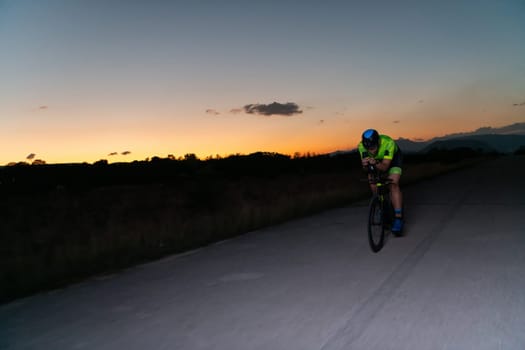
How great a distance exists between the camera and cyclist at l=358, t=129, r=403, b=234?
7.30 metres

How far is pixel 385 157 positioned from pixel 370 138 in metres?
0.57

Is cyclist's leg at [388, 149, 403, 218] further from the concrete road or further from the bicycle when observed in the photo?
the concrete road

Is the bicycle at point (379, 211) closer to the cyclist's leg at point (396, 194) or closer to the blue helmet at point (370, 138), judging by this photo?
Answer: the cyclist's leg at point (396, 194)

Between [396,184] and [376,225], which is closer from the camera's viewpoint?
[376,225]

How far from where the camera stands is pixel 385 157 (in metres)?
7.58

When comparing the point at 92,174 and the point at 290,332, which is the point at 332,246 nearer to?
the point at 290,332

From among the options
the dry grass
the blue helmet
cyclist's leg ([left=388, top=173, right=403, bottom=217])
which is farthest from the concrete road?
the blue helmet

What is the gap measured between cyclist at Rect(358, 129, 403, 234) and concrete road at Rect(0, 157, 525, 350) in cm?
60

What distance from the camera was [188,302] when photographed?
5.18 metres

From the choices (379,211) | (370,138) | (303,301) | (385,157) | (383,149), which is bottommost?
(303,301)

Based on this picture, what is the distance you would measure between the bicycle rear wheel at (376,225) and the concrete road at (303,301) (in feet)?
0.69

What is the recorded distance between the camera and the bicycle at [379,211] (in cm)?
748

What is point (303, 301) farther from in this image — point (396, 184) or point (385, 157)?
point (396, 184)

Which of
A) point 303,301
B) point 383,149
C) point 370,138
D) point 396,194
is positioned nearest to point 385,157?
point 383,149
